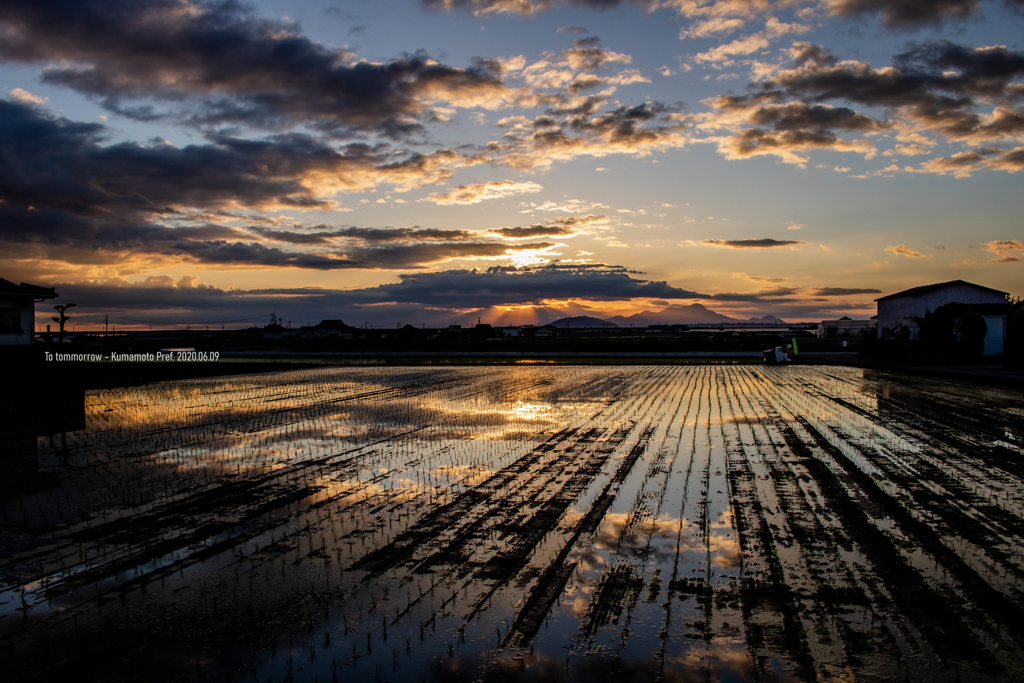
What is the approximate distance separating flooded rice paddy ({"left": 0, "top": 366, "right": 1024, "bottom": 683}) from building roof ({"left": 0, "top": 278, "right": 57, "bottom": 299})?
59.2 feet

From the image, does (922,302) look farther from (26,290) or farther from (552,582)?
(26,290)

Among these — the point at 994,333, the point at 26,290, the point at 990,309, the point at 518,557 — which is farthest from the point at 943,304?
the point at 26,290

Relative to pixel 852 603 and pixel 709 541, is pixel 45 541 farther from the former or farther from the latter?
pixel 852 603

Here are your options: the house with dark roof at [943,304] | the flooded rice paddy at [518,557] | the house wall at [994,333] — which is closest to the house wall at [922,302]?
the house with dark roof at [943,304]

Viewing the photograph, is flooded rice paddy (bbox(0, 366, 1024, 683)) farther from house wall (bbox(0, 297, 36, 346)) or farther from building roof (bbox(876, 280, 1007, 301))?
building roof (bbox(876, 280, 1007, 301))

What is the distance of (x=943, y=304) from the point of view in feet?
127

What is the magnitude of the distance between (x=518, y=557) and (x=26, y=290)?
1111 inches

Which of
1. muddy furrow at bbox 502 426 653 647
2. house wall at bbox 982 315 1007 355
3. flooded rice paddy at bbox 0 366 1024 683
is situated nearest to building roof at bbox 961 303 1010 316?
house wall at bbox 982 315 1007 355

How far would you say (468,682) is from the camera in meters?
3.53

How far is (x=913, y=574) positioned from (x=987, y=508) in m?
2.60

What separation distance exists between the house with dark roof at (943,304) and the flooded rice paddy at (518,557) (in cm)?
3115

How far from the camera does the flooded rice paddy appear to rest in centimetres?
380

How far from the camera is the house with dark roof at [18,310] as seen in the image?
25.1 meters

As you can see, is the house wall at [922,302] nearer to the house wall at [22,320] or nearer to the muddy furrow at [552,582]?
the muddy furrow at [552,582]
